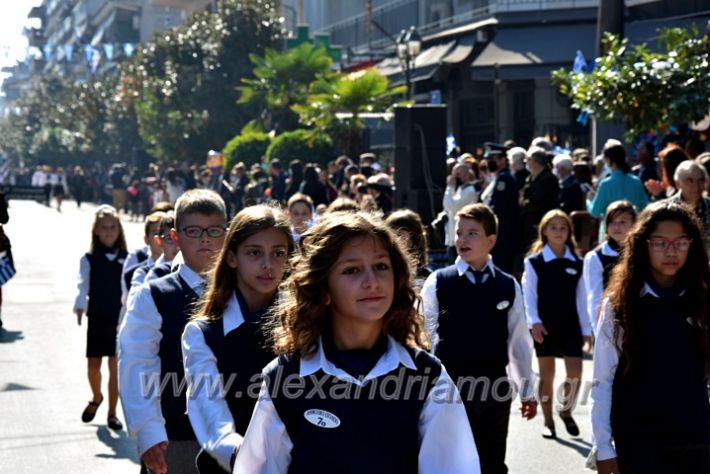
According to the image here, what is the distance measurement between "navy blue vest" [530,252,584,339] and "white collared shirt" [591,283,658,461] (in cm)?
454

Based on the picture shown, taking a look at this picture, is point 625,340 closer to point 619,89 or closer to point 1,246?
point 1,246

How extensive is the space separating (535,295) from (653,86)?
422 cm

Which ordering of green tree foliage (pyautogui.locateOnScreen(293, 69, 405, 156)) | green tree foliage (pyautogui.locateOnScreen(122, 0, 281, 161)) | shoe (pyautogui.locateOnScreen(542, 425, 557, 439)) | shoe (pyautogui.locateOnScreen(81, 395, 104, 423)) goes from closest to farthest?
shoe (pyautogui.locateOnScreen(542, 425, 557, 439)) → shoe (pyautogui.locateOnScreen(81, 395, 104, 423)) → green tree foliage (pyautogui.locateOnScreen(293, 69, 405, 156)) → green tree foliage (pyautogui.locateOnScreen(122, 0, 281, 161))

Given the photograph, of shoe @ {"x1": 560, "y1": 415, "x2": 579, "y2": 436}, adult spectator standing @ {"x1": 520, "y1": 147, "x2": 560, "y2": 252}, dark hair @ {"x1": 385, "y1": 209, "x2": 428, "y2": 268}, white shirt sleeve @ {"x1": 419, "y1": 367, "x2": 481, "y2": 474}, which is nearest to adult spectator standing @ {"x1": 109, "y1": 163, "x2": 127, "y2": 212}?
adult spectator standing @ {"x1": 520, "y1": 147, "x2": 560, "y2": 252}

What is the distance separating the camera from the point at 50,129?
82062 millimetres

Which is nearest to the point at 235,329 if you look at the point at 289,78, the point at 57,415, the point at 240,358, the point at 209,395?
the point at 240,358

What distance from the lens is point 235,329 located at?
15.9 ft

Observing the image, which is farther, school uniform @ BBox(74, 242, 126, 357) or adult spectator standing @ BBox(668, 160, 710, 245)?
school uniform @ BBox(74, 242, 126, 357)

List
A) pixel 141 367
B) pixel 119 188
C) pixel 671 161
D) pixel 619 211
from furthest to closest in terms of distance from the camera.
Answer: pixel 119 188 < pixel 671 161 < pixel 619 211 < pixel 141 367

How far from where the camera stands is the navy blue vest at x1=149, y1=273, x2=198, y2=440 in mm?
5391

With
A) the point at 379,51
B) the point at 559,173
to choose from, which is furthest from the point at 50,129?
the point at 559,173

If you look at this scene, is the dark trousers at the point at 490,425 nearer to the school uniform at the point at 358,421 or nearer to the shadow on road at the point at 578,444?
the shadow on road at the point at 578,444

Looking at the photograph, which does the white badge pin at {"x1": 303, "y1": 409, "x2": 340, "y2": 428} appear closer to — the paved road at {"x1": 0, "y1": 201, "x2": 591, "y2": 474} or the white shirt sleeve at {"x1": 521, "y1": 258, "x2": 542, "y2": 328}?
the paved road at {"x1": 0, "y1": 201, "x2": 591, "y2": 474}

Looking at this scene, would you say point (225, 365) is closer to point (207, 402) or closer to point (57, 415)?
point (207, 402)
